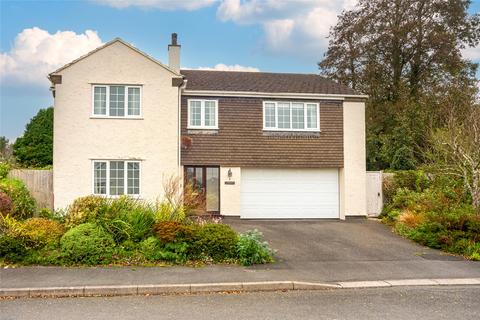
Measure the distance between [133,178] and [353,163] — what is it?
30.9ft

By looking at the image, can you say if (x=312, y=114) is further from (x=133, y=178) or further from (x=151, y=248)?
(x=151, y=248)

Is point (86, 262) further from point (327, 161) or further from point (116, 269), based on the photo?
point (327, 161)

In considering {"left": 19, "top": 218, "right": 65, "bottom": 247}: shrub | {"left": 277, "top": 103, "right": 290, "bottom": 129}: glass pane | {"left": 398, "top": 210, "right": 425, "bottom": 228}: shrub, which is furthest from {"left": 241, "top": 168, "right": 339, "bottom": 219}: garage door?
{"left": 19, "top": 218, "right": 65, "bottom": 247}: shrub

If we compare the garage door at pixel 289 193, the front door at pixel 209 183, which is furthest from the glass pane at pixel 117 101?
the garage door at pixel 289 193

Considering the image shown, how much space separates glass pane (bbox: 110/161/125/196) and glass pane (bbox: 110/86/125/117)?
78.0 inches

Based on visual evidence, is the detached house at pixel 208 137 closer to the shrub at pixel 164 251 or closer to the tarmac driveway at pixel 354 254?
the tarmac driveway at pixel 354 254

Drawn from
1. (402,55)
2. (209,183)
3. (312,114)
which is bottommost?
(209,183)

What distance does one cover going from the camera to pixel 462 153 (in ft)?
51.0

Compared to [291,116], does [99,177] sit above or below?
below

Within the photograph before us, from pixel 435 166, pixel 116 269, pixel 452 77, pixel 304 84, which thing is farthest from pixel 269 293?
pixel 452 77

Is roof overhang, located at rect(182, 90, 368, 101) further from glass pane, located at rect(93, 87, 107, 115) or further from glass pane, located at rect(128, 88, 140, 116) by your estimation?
glass pane, located at rect(93, 87, 107, 115)

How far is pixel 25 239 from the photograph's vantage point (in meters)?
10.8

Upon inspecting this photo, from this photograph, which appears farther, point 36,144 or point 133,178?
point 36,144

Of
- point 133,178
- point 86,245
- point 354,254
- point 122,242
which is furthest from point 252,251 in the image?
point 133,178
